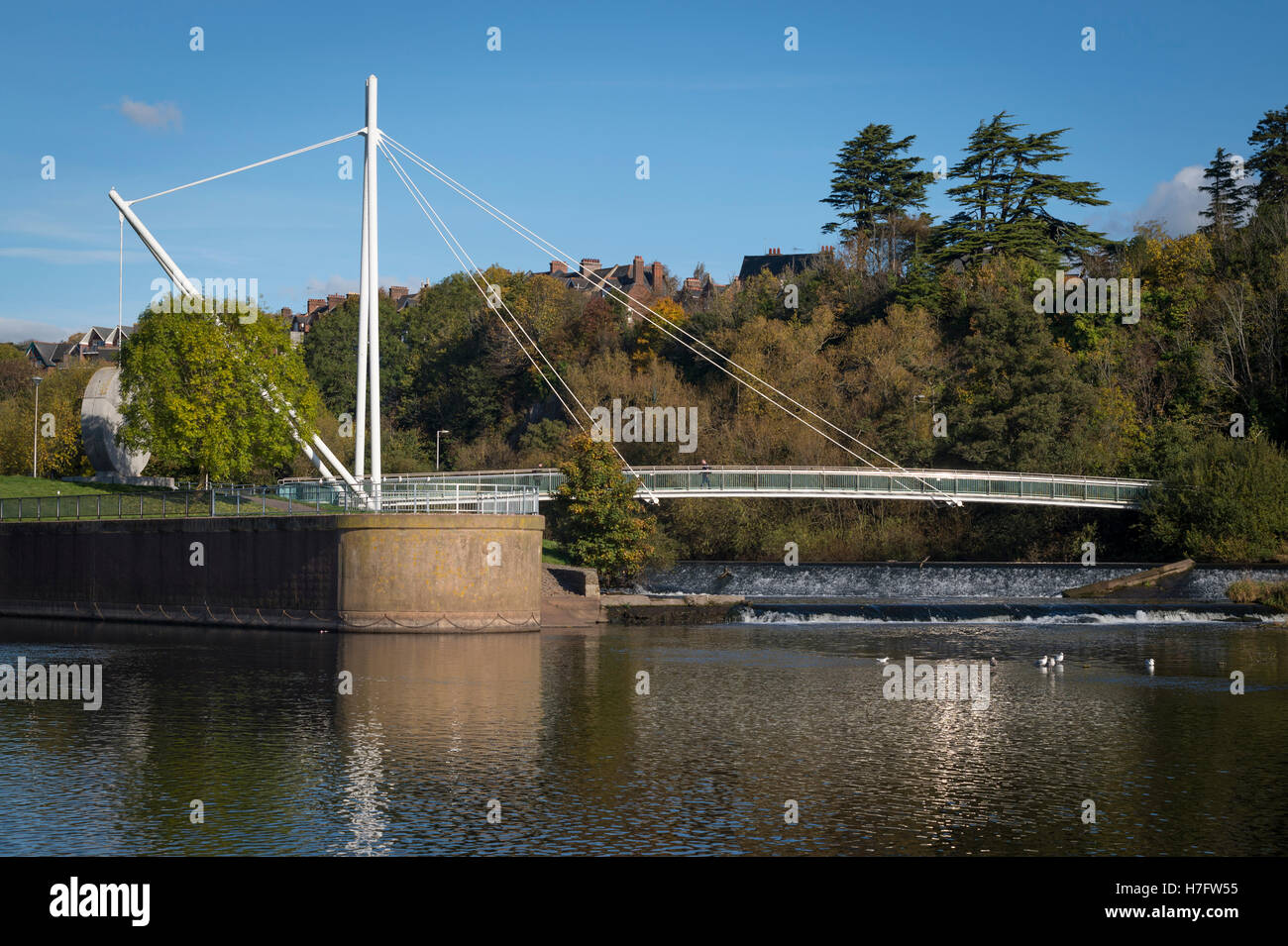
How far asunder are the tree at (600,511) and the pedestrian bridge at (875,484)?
22.7 ft

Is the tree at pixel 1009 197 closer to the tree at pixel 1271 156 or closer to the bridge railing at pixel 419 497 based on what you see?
the tree at pixel 1271 156

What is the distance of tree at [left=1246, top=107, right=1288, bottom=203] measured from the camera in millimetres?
84625

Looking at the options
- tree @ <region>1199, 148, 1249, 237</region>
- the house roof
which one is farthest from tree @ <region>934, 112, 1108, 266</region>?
the house roof

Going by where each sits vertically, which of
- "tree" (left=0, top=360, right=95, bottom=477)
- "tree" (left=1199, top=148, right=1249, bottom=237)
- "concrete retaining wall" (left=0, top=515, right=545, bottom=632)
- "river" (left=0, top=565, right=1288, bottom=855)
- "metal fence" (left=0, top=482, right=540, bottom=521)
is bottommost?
"river" (left=0, top=565, right=1288, bottom=855)

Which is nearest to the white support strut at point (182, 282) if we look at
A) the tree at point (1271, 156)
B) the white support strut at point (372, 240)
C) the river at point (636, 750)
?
the white support strut at point (372, 240)

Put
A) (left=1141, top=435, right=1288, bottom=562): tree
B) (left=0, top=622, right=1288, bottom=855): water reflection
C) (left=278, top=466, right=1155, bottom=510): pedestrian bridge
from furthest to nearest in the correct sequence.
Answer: (left=278, top=466, right=1155, bottom=510): pedestrian bridge → (left=1141, top=435, right=1288, bottom=562): tree → (left=0, top=622, right=1288, bottom=855): water reflection

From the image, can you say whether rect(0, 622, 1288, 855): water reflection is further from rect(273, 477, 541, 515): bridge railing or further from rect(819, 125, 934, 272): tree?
rect(819, 125, 934, 272): tree

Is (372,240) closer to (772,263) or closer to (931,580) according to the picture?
(931,580)

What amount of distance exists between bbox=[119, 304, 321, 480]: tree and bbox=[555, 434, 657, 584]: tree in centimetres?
1140

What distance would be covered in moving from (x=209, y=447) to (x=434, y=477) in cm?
1123

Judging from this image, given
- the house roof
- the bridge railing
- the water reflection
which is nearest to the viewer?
the water reflection

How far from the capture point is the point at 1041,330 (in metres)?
72.3
